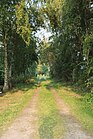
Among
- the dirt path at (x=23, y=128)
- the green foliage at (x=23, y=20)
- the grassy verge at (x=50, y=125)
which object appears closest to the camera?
the dirt path at (x=23, y=128)

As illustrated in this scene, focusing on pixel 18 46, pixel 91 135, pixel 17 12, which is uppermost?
pixel 17 12

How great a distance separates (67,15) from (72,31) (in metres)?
2.91

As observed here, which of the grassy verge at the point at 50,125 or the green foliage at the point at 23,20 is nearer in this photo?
the grassy verge at the point at 50,125

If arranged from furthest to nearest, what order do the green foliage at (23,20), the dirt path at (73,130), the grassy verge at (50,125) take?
the green foliage at (23,20), the grassy verge at (50,125), the dirt path at (73,130)

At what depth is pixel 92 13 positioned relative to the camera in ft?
120

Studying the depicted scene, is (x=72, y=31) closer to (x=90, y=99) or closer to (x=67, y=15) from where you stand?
(x=67, y=15)

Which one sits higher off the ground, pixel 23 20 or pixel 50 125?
pixel 23 20

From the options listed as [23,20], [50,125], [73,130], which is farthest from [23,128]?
[23,20]

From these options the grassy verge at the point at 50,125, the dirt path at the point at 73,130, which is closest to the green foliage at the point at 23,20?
the grassy verge at the point at 50,125

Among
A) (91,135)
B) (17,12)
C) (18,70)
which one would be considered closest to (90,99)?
(91,135)

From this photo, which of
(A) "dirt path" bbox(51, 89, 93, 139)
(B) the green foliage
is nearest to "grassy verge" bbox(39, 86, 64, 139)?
(A) "dirt path" bbox(51, 89, 93, 139)

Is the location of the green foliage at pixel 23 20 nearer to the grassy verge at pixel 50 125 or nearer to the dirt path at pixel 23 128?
the grassy verge at pixel 50 125

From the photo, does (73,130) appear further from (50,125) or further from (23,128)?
(23,128)

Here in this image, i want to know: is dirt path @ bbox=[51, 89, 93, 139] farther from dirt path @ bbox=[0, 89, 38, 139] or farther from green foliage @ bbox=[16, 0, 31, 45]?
green foliage @ bbox=[16, 0, 31, 45]
